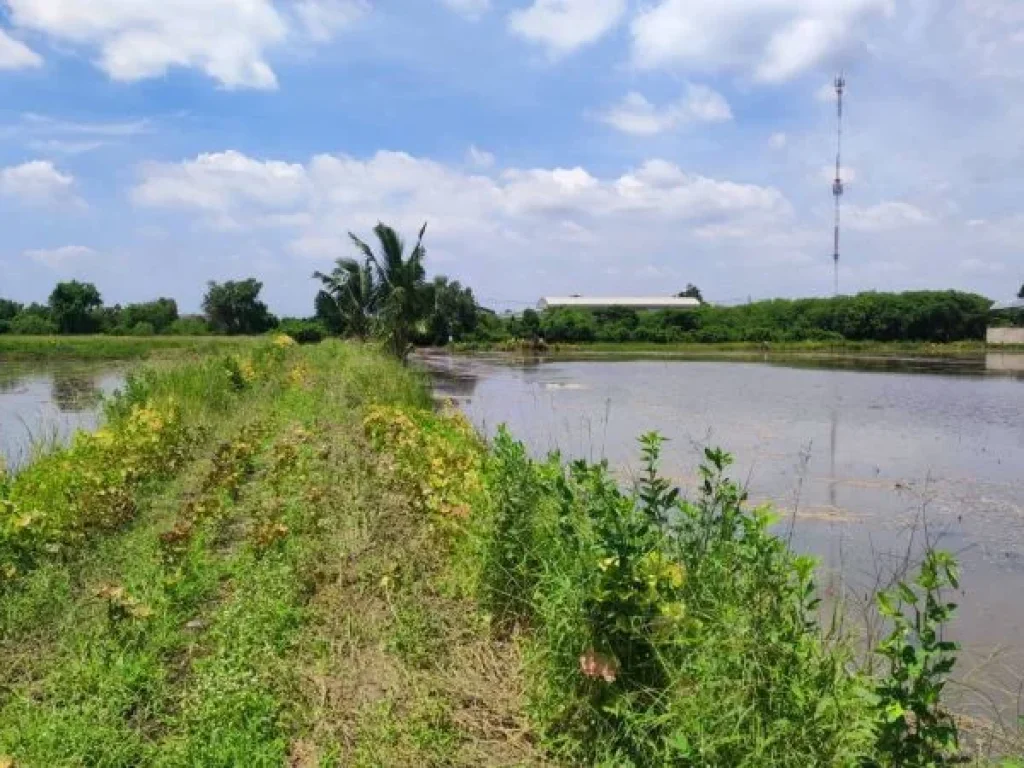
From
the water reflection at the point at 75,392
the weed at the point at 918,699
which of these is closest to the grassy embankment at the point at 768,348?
the water reflection at the point at 75,392

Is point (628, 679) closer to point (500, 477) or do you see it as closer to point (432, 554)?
point (500, 477)

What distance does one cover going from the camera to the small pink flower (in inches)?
112

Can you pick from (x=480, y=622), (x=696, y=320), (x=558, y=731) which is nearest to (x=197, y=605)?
(x=480, y=622)

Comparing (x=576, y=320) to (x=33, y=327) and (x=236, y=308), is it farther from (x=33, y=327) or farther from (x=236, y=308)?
(x=33, y=327)

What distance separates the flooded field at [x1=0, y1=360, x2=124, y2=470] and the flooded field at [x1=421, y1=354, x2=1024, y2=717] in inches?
271

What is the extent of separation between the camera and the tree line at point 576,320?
5744 cm

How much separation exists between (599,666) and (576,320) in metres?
66.0

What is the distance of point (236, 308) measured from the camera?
6209 centimetres

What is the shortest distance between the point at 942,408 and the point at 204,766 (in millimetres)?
19604

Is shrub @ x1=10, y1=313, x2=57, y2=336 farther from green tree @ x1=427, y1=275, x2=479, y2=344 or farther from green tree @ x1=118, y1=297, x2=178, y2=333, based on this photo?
green tree @ x1=427, y1=275, x2=479, y2=344

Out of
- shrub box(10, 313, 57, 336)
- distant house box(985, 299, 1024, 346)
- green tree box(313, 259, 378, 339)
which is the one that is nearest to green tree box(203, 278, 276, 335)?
shrub box(10, 313, 57, 336)

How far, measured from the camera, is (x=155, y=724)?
10.2ft

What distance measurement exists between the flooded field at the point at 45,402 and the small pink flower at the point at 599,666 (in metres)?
6.86

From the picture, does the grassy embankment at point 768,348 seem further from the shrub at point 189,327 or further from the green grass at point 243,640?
the green grass at point 243,640
